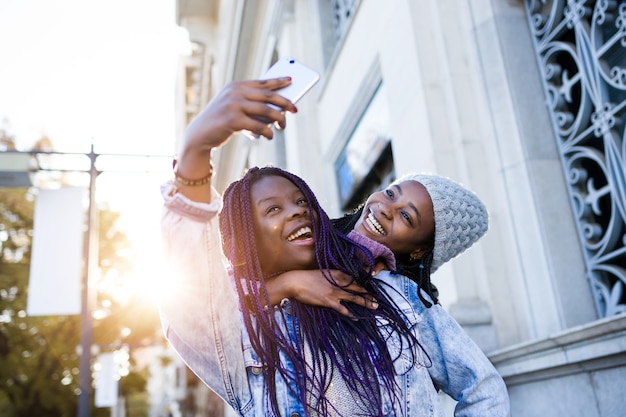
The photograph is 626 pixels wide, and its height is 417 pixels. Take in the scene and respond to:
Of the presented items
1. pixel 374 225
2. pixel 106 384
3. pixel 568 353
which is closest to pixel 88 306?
pixel 106 384

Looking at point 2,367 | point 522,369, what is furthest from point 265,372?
point 2,367

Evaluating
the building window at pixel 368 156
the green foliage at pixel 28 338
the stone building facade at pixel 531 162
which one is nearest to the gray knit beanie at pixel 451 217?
the stone building facade at pixel 531 162

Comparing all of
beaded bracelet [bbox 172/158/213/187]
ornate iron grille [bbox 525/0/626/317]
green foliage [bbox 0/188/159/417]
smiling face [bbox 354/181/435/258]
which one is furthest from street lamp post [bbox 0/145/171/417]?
green foliage [bbox 0/188/159/417]

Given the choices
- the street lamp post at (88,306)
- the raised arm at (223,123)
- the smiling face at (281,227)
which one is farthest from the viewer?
the street lamp post at (88,306)

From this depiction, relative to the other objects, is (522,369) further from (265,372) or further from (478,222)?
(265,372)

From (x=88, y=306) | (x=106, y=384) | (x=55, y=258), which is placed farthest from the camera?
(x=106, y=384)

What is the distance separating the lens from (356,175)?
8.44 meters

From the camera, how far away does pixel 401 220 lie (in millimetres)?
2621

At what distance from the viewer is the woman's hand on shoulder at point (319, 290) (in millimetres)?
1911

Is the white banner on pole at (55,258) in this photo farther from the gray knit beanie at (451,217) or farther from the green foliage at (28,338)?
the green foliage at (28,338)

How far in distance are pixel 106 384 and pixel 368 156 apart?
9522mm

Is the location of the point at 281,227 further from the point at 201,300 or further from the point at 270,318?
the point at 201,300

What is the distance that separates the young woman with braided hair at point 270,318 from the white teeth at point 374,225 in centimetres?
41

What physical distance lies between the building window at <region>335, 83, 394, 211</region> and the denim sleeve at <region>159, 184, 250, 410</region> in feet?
17.6
